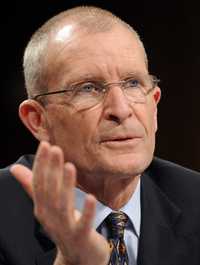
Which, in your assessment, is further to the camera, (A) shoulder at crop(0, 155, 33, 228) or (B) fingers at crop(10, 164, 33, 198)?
(A) shoulder at crop(0, 155, 33, 228)

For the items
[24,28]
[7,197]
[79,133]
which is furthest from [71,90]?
[24,28]

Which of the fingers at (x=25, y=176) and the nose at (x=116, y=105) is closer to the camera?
the fingers at (x=25, y=176)

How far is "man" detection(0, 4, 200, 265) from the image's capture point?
5.18 ft

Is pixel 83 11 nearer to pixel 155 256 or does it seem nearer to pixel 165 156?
pixel 155 256

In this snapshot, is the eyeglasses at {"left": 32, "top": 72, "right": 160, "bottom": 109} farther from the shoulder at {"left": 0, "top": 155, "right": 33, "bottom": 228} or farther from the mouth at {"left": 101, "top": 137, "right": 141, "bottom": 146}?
the shoulder at {"left": 0, "top": 155, "right": 33, "bottom": 228}

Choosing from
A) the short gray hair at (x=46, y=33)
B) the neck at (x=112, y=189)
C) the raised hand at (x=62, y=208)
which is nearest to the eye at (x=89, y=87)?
the short gray hair at (x=46, y=33)

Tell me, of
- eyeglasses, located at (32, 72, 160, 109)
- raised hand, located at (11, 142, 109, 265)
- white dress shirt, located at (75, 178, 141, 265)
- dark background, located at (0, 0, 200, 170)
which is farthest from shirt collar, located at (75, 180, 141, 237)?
dark background, located at (0, 0, 200, 170)

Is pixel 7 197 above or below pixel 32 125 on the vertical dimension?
below

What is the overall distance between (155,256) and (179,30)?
138 centimetres

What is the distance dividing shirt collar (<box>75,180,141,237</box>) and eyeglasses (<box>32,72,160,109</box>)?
0.93 feet

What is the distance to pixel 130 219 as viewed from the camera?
171cm

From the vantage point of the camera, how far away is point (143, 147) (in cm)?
161

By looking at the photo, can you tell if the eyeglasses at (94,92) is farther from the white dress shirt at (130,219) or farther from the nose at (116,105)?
the white dress shirt at (130,219)

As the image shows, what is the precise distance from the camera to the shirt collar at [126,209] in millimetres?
1669
